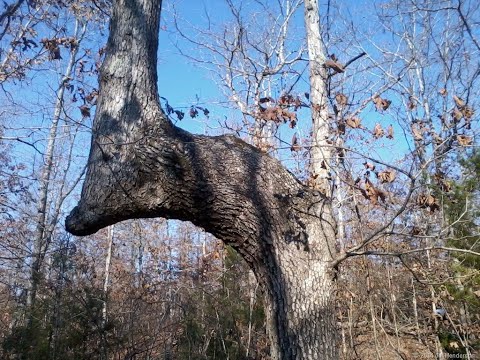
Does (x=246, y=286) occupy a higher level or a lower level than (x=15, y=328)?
higher

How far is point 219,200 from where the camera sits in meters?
3.09

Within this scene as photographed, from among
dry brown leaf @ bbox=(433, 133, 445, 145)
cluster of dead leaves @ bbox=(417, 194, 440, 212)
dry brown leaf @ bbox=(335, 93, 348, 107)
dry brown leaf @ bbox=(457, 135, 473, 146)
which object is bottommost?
cluster of dead leaves @ bbox=(417, 194, 440, 212)

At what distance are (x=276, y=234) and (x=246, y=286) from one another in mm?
3957

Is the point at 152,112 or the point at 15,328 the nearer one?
the point at 152,112

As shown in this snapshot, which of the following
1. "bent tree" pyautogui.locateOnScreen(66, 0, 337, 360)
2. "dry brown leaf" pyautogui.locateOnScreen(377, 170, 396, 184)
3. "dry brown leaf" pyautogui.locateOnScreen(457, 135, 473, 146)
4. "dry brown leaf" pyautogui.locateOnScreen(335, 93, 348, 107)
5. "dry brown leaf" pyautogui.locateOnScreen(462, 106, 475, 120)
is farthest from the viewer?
"dry brown leaf" pyautogui.locateOnScreen(335, 93, 348, 107)

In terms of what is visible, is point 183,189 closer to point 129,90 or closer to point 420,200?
point 129,90

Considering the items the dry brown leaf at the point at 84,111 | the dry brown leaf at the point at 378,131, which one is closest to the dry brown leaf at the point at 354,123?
the dry brown leaf at the point at 378,131

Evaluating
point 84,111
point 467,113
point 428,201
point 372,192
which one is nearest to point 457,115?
point 467,113

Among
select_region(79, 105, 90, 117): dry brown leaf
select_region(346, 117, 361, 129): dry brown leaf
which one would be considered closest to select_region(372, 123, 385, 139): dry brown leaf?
select_region(346, 117, 361, 129): dry brown leaf

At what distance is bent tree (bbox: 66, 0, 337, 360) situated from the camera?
9.59ft

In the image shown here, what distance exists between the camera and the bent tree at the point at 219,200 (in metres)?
2.92

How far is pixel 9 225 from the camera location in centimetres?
1027

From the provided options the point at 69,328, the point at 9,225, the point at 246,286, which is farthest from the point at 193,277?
the point at 9,225

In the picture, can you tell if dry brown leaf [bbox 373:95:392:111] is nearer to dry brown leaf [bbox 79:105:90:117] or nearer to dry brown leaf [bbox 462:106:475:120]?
dry brown leaf [bbox 462:106:475:120]
